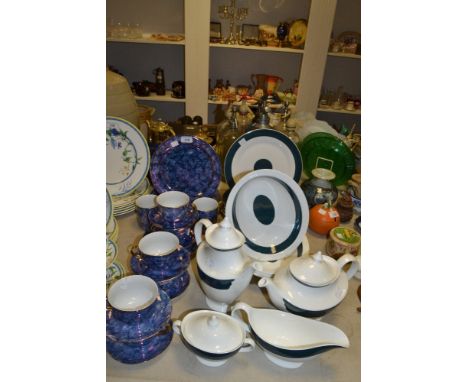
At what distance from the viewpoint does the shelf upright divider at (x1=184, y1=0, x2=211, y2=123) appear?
2.25 meters

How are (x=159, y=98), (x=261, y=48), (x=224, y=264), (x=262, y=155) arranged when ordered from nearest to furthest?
(x=224, y=264)
(x=262, y=155)
(x=261, y=48)
(x=159, y=98)

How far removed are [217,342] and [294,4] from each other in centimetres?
253

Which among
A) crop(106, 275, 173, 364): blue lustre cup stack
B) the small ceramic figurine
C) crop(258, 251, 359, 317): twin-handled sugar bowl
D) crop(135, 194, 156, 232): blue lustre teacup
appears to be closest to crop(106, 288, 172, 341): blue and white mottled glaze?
crop(106, 275, 173, 364): blue lustre cup stack

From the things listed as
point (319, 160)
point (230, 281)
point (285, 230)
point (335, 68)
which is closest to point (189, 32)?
point (335, 68)

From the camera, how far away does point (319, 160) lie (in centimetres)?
133

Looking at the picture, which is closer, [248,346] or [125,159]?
[248,346]

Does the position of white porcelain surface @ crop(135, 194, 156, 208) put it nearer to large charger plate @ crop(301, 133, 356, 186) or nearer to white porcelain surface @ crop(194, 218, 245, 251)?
white porcelain surface @ crop(194, 218, 245, 251)

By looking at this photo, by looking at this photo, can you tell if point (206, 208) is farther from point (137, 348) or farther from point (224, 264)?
point (137, 348)

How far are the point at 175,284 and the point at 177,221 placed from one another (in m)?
0.18

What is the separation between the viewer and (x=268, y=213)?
92cm

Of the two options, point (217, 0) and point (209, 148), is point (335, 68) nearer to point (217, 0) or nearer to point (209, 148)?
point (217, 0)

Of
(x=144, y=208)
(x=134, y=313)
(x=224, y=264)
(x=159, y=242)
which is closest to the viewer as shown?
(x=134, y=313)

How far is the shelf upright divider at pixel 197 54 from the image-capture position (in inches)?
88.7

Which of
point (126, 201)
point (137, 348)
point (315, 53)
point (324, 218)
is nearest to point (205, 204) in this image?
point (126, 201)
